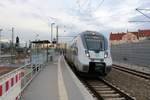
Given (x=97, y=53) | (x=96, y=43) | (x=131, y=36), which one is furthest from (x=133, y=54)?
(x=131, y=36)

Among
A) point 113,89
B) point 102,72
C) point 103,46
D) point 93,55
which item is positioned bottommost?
point 113,89

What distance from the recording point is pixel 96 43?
818 cm

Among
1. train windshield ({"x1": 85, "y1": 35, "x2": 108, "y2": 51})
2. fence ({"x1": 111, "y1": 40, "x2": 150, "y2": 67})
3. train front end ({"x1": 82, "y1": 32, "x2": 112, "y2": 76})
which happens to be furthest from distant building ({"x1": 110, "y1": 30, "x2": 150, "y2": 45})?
train front end ({"x1": 82, "y1": 32, "x2": 112, "y2": 76})

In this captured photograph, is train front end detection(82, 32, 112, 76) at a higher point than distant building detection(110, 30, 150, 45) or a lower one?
lower

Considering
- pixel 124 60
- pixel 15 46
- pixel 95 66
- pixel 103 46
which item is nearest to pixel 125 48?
pixel 124 60

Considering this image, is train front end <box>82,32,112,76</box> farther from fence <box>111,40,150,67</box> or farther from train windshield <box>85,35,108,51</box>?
fence <box>111,40,150,67</box>

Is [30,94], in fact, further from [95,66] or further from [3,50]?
[3,50]

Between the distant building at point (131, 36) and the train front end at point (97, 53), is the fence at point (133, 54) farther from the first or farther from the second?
the distant building at point (131, 36)

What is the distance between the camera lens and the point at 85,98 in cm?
445

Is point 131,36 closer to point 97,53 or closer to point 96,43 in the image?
point 96,43

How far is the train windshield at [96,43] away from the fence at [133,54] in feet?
24.7

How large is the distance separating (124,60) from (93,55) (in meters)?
12.0

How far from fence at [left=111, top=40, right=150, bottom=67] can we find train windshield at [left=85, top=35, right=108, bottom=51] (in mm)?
7538

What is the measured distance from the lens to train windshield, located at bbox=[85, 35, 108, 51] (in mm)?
7986
